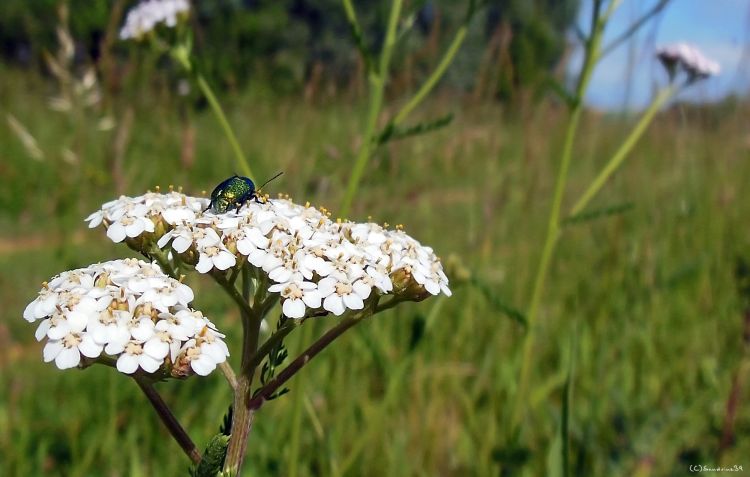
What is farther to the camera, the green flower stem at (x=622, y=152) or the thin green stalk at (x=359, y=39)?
the green flower stem at (x=622, y=152)

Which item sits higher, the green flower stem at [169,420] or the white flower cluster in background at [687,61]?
the white flower cluster in background at [687,61]

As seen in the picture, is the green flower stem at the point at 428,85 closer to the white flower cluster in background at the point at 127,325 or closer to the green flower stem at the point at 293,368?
the green flower stem at the point at 293,368

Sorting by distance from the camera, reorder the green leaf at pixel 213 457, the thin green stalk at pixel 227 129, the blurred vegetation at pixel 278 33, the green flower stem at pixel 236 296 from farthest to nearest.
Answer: the blurred vegetation at pixel 278 33, the thin green stalk at pixel 227 129, the green flower stem at pixel 236 296, the green leaf at pixel 213 457

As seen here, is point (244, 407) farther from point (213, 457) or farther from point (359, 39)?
point (359, 39)

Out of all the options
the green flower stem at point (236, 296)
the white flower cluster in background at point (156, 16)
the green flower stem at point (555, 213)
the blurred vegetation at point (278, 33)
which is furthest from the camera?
the blurred vegetation at point (278, 33)

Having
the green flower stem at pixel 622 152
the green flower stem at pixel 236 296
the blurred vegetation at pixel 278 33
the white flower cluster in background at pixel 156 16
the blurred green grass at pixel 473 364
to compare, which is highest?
the blurred vegetation at pixel 278 33

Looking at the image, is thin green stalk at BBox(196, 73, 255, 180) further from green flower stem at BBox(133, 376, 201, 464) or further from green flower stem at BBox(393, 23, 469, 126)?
green flower stem at BBox(133, 376, 201, 464)

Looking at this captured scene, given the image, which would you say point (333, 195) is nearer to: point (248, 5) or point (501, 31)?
point (501, 31)

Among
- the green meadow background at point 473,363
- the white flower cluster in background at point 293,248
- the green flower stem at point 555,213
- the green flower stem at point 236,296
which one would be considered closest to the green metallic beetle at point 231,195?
the white flower cluster in background at point 293,248
